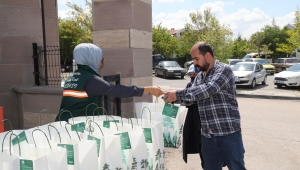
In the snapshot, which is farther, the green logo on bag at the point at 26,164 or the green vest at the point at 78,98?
the green vest at the point at 78,98

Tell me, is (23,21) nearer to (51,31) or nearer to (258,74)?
(51,31)

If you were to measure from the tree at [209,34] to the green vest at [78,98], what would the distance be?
694 inches

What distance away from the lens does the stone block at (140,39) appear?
472cm

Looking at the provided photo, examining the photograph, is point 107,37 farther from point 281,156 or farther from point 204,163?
point 281,156

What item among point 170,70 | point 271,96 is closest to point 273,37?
point 170,70

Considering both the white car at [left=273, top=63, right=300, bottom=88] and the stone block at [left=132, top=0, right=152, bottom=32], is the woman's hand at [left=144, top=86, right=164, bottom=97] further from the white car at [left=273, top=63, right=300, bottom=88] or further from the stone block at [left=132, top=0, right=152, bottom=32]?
the white car at [left=273, top=63, right=300, bottom=88]

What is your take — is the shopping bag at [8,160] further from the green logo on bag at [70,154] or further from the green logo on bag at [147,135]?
the green logo on bag at [147,135]

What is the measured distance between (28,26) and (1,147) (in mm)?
4671

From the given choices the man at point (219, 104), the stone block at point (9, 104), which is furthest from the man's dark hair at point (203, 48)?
the stone block at point (9, 104)

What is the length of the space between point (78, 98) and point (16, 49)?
3.89 meters

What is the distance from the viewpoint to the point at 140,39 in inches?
195

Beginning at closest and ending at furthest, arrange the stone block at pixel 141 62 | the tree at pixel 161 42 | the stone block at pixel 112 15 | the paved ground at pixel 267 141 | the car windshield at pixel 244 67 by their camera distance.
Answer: the stone block at pixel 112 15, the stone block at pixel 141 62, the paved ground at pixel 267 141, the car windshield at pixel 244 67, the tree at pixel 161 42

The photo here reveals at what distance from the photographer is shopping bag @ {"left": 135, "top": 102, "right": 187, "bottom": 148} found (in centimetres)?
308

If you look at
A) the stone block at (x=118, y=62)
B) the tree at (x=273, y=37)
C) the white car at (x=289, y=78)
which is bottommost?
the white car at (x=289, y=78)
